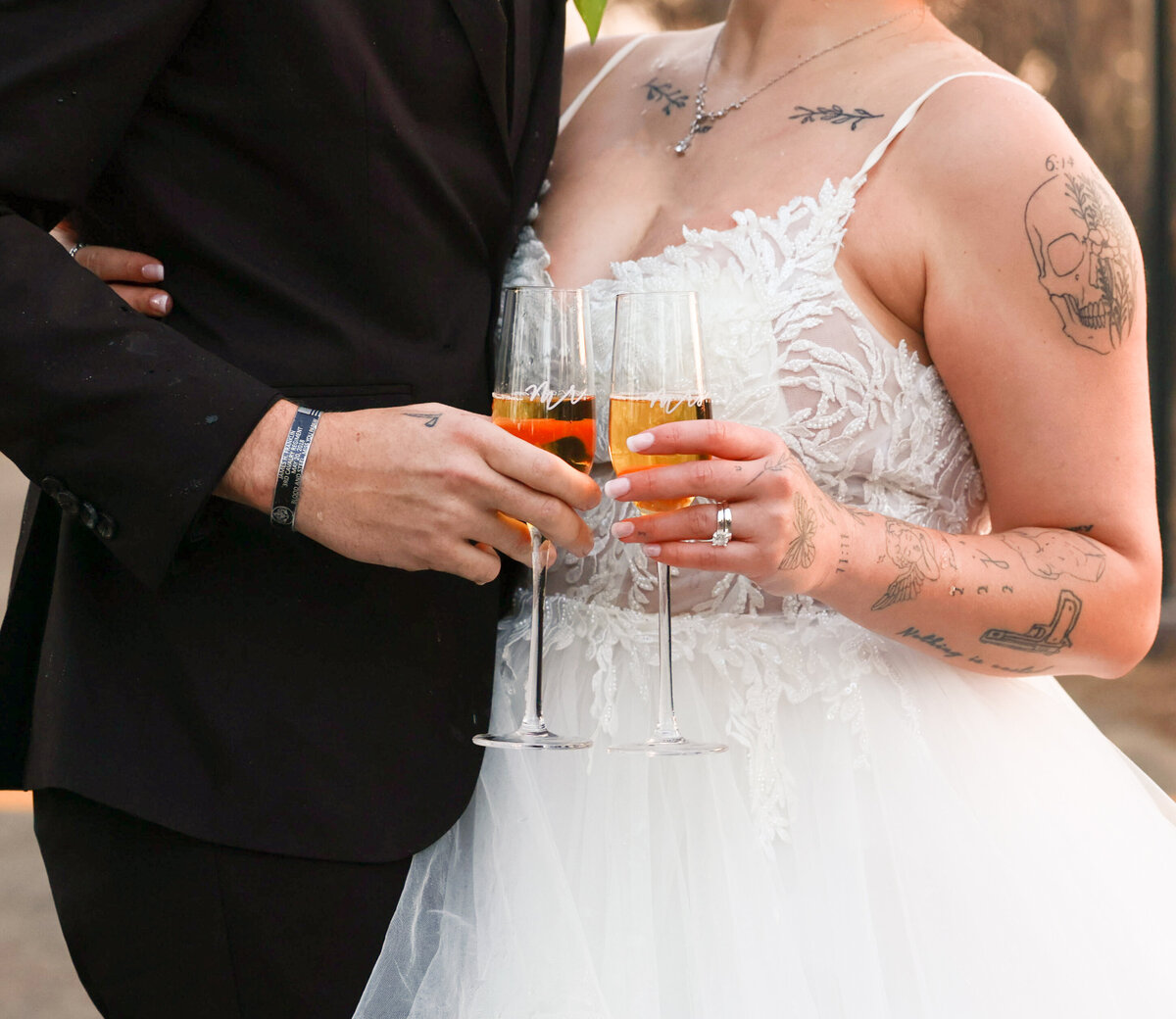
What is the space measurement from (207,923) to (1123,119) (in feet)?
24.3

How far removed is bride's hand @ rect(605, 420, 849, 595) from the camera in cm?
133

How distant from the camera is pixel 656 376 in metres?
1.41

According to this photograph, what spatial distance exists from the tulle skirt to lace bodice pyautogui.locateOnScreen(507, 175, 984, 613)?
0.47ft

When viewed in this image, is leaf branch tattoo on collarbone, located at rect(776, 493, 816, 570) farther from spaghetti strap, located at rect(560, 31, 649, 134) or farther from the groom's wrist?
spaghetti strap, located at rect(560, 31, 649, 134)

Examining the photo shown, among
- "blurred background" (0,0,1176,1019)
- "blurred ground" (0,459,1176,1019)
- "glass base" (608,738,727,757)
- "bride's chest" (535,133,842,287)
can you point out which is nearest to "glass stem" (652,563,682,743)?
"glass base" (608,738,727,757)

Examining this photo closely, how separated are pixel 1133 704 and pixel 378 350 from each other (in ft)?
21.9

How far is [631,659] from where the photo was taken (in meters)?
1.83

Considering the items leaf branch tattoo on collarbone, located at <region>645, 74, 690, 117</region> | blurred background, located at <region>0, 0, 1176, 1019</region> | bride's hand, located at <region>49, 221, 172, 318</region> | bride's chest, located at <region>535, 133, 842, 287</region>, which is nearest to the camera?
bride's hand, located at <region>49, 221, 172, 318</region>

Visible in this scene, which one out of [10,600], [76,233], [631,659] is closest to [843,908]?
[631,659]

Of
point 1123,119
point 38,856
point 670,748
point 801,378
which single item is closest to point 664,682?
point 670,748

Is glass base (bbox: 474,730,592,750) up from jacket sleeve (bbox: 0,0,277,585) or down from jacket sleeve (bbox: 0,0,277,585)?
down

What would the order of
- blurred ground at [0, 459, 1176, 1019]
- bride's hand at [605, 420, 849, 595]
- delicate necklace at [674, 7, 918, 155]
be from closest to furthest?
1. bride's hand at [605, 420, 849, 595]
2. delicate necklace at [674, 7, 918, 155]
3. blurred ground at [0, 459, 1176, 1019]

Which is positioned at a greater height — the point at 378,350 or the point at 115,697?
the point at 378,350

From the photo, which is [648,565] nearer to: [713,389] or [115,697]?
Result: [713,389]
